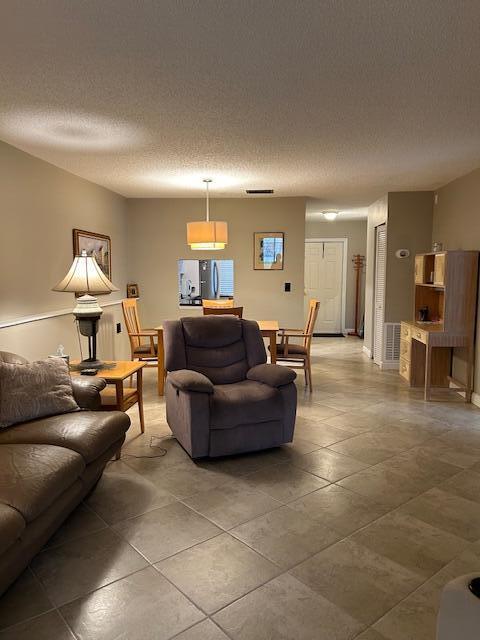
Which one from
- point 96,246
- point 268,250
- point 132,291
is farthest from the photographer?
point 132,291

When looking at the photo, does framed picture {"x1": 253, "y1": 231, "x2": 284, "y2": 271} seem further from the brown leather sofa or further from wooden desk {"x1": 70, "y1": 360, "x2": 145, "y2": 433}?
the brown leather sofa

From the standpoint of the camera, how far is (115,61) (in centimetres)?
238

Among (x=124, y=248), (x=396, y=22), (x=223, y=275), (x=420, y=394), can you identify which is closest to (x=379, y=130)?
(x=396, y=22)

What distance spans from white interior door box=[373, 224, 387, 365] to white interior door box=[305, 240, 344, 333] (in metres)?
2.76

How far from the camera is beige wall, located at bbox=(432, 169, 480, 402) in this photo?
486 cm

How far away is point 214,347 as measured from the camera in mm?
4008

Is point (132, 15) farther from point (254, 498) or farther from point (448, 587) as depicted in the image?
point (254, 498)

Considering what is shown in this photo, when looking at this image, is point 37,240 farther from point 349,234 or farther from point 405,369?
point 349,234

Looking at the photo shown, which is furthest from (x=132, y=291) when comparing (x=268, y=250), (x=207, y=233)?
(x=207, y=233)

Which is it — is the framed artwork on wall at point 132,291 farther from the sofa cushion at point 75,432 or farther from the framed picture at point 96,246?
the sofa cushion at point 75,432

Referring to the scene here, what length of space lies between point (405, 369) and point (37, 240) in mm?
4415

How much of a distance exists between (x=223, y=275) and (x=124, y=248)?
1.50 meters

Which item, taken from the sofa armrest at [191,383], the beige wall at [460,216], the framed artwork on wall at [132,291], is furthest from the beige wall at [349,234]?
the sofa armrest at [191,383]

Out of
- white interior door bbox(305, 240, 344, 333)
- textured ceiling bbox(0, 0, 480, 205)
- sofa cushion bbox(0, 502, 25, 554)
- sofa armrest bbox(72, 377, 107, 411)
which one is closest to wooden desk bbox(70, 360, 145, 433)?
sofa armrest bbox(72, 377, 107, 411)
